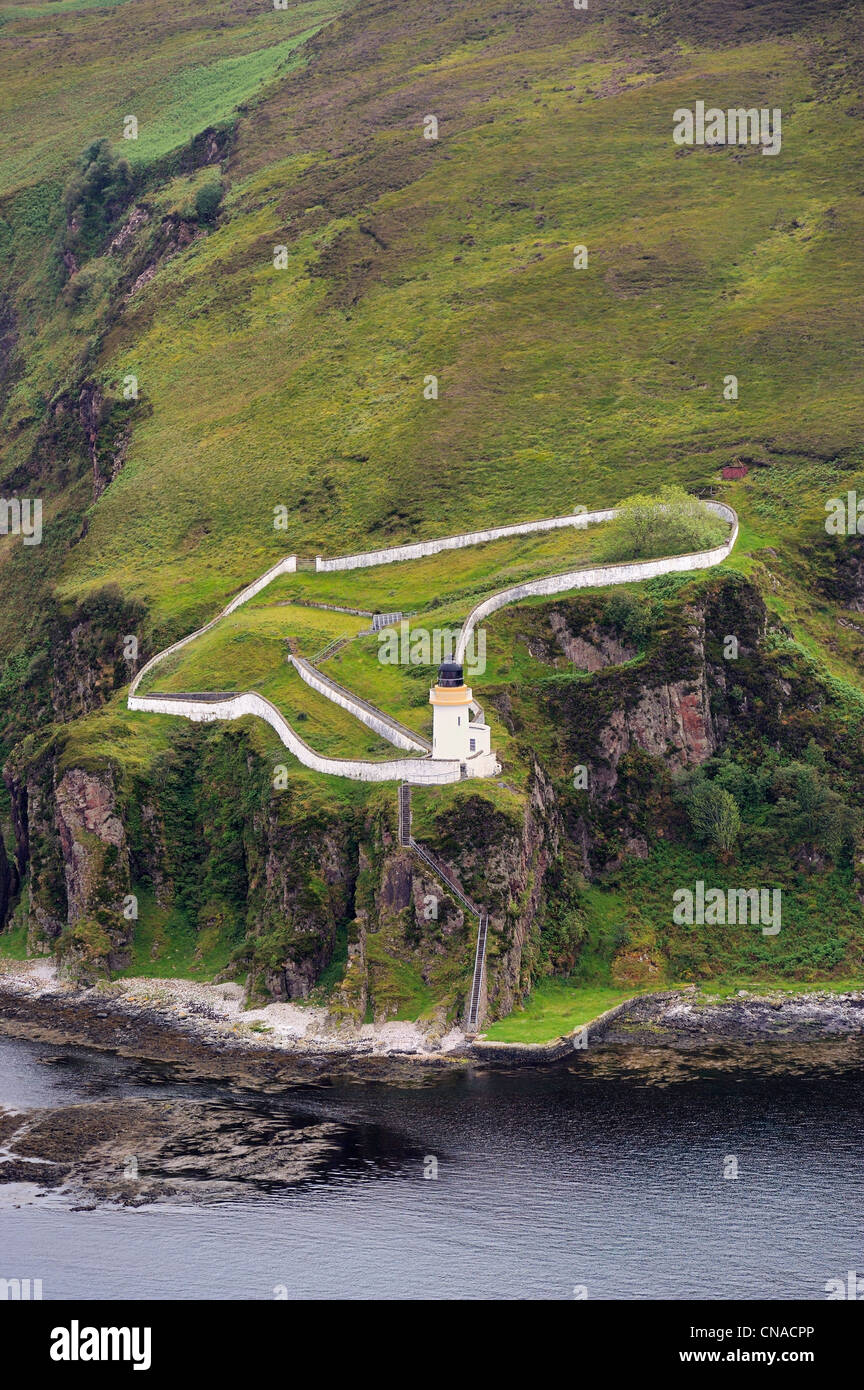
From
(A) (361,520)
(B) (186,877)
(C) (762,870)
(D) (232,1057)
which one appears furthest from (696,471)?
(D) (232,1057)

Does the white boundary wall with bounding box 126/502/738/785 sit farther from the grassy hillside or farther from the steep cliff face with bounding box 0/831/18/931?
the steep cliff face with bounding box 0/831/18/931

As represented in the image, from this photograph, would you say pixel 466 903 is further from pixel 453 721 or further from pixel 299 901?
pixel 299 901

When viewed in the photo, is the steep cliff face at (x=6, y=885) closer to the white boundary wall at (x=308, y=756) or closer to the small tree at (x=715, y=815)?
the white boundary wall at (x=308, y=756)

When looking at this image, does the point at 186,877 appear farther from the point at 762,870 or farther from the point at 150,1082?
the point at 762,870

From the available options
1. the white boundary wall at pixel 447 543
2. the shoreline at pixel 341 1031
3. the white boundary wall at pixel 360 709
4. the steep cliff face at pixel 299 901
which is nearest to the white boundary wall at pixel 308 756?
the white boundary wall at pixel 360 709

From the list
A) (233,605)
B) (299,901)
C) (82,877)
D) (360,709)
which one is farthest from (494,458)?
(299,901)
